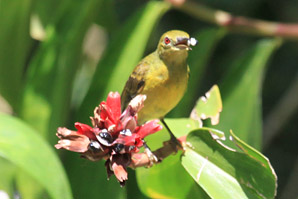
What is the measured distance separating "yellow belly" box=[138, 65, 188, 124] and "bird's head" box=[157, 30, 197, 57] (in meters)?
0.05

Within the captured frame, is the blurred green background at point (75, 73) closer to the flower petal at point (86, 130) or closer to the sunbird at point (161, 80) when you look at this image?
the sunbird at point (161, 80)

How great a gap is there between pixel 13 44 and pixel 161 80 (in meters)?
0.88

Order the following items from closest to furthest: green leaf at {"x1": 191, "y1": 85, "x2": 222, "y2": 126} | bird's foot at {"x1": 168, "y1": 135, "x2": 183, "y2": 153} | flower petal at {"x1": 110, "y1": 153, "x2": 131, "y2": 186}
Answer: flower petal at {"x1": 110, "y1": 153, "x2": 131, "y2": 186}
bird's foot at {"x1": 168, "y1": 135, "x2": 183, "y2": 153}
green leaf at {"x1": 191, "y1": 85, "x2": 222, "y2": 126}

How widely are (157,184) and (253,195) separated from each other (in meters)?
0.37

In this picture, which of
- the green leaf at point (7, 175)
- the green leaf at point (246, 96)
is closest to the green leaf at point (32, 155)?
the green leaf at point (7, 175)

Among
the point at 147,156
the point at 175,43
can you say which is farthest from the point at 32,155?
the point at 175,43

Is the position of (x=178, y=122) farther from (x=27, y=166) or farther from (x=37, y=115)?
(x=37, y=115)

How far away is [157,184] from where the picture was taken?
4.66ft

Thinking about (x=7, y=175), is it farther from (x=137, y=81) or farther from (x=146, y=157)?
(x=146, y=157)

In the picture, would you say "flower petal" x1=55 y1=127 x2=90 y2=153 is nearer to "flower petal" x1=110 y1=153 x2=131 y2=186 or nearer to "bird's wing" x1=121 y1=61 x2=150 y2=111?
"flower petal" x1=110 y1=153 x2=131 y2=186

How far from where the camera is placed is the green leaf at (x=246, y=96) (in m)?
1.84

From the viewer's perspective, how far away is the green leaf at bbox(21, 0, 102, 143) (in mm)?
1884

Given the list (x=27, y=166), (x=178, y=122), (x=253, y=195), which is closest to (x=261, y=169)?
(x=253, y=195)

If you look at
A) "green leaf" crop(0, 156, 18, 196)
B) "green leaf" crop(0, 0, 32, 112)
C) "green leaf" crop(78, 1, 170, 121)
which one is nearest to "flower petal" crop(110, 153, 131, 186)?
"green leaf" crop(0, 156, 18, 196)
